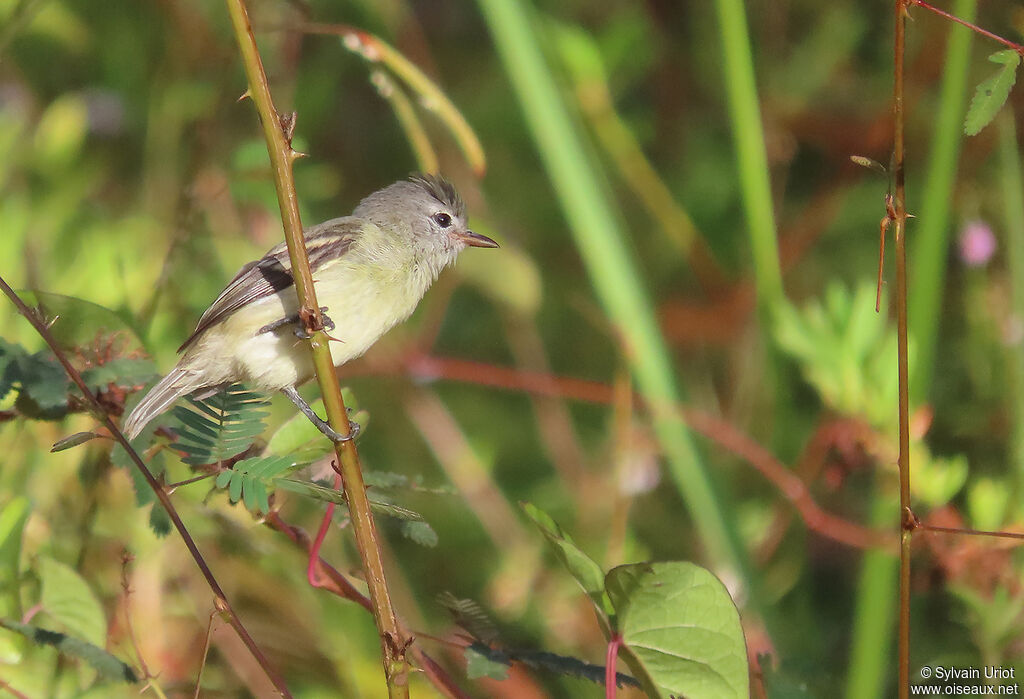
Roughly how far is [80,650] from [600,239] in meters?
1.66

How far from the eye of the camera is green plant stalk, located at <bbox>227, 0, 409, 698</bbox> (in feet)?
4.58

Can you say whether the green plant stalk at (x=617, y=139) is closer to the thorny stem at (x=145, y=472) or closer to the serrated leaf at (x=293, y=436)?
the serrated leaf at (x=293, y=436)

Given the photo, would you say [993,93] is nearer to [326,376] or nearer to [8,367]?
[326,376]

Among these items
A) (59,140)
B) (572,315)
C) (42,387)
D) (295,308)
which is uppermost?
(572,315)

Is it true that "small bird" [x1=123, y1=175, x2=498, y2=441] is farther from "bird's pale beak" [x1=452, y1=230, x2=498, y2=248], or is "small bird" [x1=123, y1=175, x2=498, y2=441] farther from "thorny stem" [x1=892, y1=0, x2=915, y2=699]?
"thorny stem" [x1=892, y1=0, x2=915, y2=699]

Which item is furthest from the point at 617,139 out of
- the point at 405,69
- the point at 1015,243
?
the point at 405,69

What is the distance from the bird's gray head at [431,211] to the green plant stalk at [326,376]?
1558 mm

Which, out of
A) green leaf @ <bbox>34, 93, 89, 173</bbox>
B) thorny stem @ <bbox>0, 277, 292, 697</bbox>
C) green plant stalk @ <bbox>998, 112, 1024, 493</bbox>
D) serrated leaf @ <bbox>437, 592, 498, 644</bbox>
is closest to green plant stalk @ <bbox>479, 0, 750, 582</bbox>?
green plant stalk @ <bbox>998, 112, 1024, 493</bbox>

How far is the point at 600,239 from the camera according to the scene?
2.77 metres

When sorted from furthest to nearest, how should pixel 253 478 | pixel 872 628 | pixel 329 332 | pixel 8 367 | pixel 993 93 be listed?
pixel 329 332 → pixel 872 628 → pixel 8 367 → pixel 253 478 → pixel 993 93

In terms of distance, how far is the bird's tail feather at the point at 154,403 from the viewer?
75.7 inches

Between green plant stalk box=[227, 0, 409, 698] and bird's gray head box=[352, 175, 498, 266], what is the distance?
1.56 m

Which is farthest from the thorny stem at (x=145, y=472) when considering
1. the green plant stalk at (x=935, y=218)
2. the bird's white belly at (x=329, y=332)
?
the green plant stalk at (x=935, y=218)

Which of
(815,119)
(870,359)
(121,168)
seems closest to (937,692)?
(870,359)
